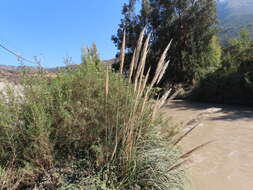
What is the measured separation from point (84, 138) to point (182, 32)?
33.3 feet

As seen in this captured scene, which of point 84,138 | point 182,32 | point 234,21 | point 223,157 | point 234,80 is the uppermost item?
point 234,21

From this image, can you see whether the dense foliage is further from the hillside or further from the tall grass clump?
the tall grass clump

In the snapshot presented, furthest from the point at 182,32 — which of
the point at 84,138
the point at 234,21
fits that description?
the point at 234,21

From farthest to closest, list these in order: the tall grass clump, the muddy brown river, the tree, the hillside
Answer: the hillside → the tree → the muddy brown river → the tall grass clump

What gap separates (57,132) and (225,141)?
10.8ft

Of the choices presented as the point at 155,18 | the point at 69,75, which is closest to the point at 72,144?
the point at 69,75

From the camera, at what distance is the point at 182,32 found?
10570 mm

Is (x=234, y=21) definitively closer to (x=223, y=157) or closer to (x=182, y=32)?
(x=182, y=32)

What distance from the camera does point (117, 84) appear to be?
82.0 inches

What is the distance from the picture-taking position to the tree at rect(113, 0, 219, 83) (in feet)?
33.3

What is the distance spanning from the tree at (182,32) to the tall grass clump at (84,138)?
826 cm

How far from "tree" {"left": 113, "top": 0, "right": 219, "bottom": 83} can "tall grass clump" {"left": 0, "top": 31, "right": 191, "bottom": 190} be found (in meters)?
8.26

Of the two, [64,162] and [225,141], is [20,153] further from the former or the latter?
[225,141]

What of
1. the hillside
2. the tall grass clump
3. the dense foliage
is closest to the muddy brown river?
the tall grass clump
